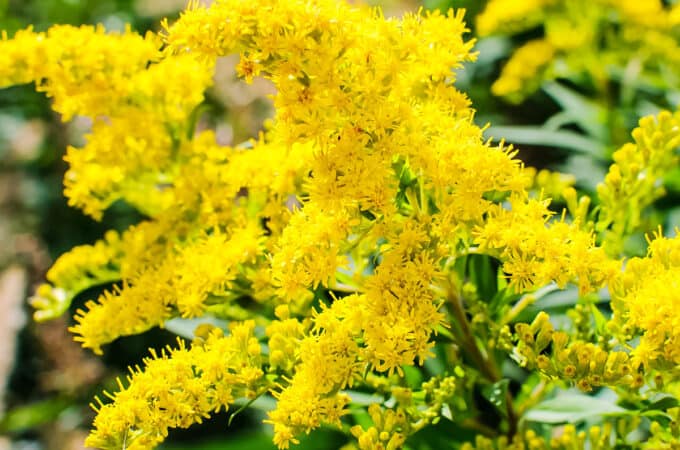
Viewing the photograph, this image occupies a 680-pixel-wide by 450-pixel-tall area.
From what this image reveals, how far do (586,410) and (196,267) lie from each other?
86cm

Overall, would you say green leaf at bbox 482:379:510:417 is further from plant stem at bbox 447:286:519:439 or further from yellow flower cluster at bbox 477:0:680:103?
yellow flower cluster at bbox 477:0:680:103

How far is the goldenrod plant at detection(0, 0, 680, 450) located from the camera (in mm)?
1267

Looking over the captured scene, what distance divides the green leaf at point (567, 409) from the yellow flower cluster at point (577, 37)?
40.0 inches

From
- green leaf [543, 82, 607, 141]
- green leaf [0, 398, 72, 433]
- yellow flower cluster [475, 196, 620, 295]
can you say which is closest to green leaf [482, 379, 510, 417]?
yellow flower cluster [475, 196, 620, 295]

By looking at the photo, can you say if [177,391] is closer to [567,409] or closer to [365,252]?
[365,252]

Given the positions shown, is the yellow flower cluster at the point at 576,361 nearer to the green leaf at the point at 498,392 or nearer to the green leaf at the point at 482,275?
the green leaf at the point at 498,392

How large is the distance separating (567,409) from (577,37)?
Result: 4.44ft

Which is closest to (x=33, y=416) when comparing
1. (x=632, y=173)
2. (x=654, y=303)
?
(x=632, y=173)

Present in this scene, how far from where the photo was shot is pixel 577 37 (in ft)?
8.19

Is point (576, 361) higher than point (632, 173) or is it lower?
lower

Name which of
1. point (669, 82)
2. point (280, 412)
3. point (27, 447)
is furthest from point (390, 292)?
point (27, 447)

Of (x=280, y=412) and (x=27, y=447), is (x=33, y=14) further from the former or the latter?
(x=280, y=412)

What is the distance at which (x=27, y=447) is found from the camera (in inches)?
138

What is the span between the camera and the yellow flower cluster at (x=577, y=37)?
7.75 ft
